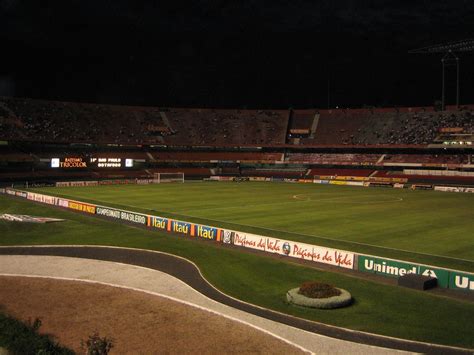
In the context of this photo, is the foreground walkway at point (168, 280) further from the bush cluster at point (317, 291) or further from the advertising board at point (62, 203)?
the advertising board at point (62, 203)

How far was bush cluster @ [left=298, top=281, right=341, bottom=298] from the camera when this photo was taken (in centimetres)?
1983

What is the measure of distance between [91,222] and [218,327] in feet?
91.4

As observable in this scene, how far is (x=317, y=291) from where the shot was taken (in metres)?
20.0

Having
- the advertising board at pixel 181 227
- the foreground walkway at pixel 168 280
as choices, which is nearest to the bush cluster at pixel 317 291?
the foreground walkway at pixel 168 280

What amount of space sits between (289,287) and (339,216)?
2481 centimetres

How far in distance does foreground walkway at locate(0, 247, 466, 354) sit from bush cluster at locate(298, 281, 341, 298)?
7.05ft

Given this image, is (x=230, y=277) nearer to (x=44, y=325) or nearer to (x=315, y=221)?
(x=44, y=325)

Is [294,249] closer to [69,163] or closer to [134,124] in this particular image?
[69,163]

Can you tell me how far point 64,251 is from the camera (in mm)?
29656

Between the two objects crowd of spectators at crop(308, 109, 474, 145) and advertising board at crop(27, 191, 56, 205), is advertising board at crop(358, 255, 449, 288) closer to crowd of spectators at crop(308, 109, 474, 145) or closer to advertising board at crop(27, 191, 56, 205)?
advertising board at crop(27, 191, 56, 205)

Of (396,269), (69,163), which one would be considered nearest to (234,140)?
(69,163)

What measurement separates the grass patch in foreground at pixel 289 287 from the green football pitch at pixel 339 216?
7035 millimetres

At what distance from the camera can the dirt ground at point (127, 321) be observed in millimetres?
15000

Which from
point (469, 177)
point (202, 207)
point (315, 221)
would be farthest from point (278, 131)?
point (315, 221)
